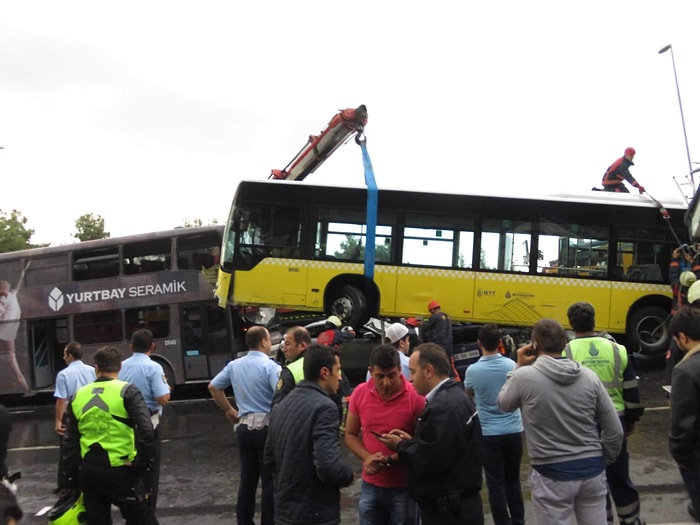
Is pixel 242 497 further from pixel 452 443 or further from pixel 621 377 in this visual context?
pixel 621 377

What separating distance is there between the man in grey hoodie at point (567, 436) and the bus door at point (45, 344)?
524 inches

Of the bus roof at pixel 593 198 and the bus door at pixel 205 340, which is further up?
the bus roof at pixel 593 198

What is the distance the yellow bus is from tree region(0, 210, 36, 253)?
4576cm

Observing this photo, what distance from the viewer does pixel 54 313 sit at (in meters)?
14.5

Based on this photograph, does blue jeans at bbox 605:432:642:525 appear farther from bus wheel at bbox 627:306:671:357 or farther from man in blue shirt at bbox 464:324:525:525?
bus wheel at bbox 627:306:671:357

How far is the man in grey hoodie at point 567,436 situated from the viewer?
3.57 metres

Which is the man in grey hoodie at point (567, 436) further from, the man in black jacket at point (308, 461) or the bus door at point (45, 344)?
the bus door at point (45, 344)

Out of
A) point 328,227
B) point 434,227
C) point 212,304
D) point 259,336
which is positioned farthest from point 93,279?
point 259,336

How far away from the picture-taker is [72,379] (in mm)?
6992

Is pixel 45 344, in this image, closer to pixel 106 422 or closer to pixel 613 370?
pixel 106 422

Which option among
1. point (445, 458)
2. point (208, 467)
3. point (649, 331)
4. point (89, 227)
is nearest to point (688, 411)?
point (445, 458)

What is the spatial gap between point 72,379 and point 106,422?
3103mm

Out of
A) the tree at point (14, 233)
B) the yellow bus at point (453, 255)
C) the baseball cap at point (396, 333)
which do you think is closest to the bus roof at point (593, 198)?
the yellow bus at point (453, 255)

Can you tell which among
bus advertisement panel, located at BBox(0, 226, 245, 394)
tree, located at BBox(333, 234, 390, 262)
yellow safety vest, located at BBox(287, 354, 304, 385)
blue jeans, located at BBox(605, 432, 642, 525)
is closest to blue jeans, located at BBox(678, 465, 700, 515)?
blue jeans, located at BBox(605, 432, 642, 525)
